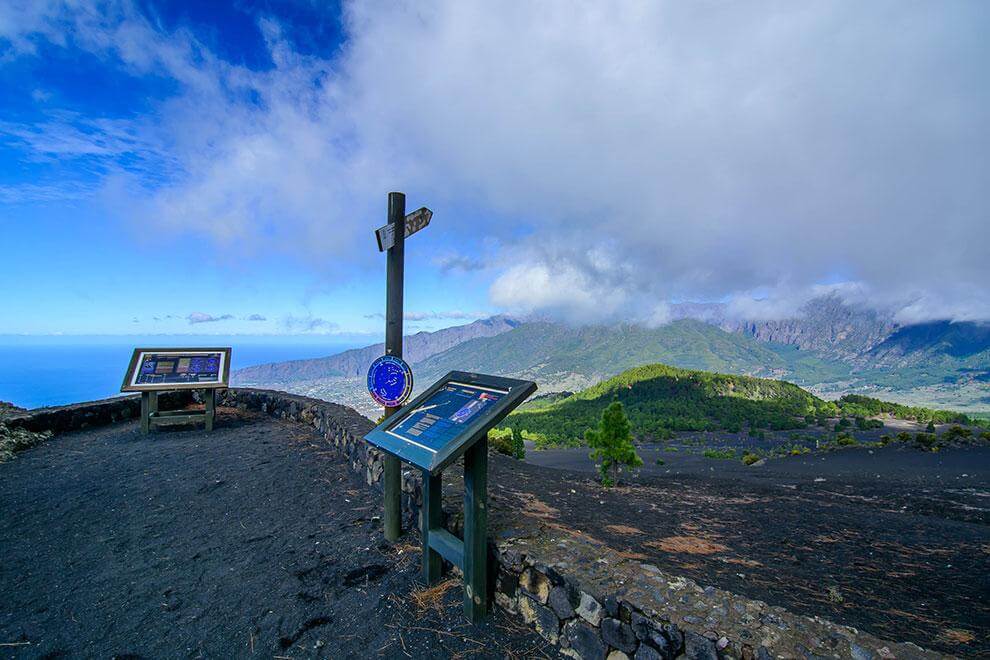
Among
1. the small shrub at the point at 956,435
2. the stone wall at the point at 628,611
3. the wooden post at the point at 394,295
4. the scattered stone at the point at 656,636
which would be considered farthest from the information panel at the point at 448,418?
the small shrub at the point at 956,435

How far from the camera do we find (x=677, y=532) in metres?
8.11

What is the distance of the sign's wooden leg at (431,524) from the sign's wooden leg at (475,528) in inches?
23.8

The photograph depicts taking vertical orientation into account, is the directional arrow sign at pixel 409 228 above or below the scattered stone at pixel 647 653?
above

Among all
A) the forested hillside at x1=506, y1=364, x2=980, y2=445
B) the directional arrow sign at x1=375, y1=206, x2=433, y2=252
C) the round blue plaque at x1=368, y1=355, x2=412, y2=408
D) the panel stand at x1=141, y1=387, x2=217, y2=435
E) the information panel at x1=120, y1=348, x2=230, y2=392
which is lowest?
the forested hillside at x1=506, y1=364, x2=980, y2=445

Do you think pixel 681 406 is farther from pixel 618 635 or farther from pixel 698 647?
pixel 698 647

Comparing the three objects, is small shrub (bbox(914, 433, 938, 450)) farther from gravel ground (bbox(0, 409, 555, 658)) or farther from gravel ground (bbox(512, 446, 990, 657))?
gravel ground (bbox(0, 409, 555, 658))

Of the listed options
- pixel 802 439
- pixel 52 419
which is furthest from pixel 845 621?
pixel 802 439

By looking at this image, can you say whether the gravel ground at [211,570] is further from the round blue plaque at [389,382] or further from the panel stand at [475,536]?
the round blue plaque at [389,382]

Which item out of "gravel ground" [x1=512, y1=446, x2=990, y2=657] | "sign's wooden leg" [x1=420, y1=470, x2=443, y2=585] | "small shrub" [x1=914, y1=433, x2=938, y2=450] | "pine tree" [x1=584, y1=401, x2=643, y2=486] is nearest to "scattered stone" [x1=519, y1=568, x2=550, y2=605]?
"sign's wooden leg" [x1=420, y1=470, x2=443, y2=585]

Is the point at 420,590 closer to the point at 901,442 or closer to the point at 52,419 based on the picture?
the point at 52,419

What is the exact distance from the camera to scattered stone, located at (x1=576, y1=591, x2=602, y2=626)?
9.77 ft

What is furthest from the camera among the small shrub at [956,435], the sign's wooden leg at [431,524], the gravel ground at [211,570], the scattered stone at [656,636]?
the small shrub at [956,435]

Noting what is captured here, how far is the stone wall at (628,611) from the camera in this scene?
2.41 m

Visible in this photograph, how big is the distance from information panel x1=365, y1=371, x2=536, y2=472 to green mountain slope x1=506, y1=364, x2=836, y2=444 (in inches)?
2954
